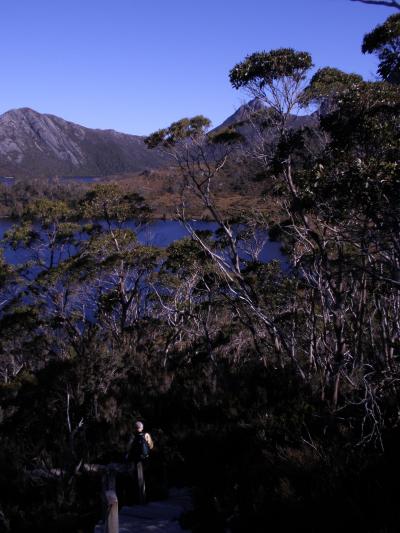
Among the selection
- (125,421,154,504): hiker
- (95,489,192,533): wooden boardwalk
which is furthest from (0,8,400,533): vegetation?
(125,421,154,504): hiker

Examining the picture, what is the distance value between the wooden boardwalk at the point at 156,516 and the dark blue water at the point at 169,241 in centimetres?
564

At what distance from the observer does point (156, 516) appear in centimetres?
Answer: 602

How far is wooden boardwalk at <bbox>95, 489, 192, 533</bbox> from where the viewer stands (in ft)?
18.4

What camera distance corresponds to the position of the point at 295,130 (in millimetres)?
8586

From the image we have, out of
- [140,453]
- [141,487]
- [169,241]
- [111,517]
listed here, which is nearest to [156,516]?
[141,487]

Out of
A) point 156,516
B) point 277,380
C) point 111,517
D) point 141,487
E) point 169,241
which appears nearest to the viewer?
point 111,517

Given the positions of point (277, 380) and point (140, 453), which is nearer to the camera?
point (140, 453)

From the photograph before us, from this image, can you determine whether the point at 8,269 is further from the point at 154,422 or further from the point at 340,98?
the point at 340,98

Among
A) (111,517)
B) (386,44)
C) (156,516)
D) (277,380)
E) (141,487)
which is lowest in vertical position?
(156,516)

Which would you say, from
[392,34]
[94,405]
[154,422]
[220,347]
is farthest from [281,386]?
[220,347]

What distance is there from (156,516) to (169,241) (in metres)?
40.1

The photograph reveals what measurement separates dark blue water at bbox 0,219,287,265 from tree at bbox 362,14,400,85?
4803 mm

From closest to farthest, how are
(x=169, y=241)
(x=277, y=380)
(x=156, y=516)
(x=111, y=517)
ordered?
(x=111, y=517) < (x=156, y=516) < (x=277, y=380) < (x=169, y=241)

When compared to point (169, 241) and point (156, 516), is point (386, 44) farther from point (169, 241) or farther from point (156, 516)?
point (169, 241)
